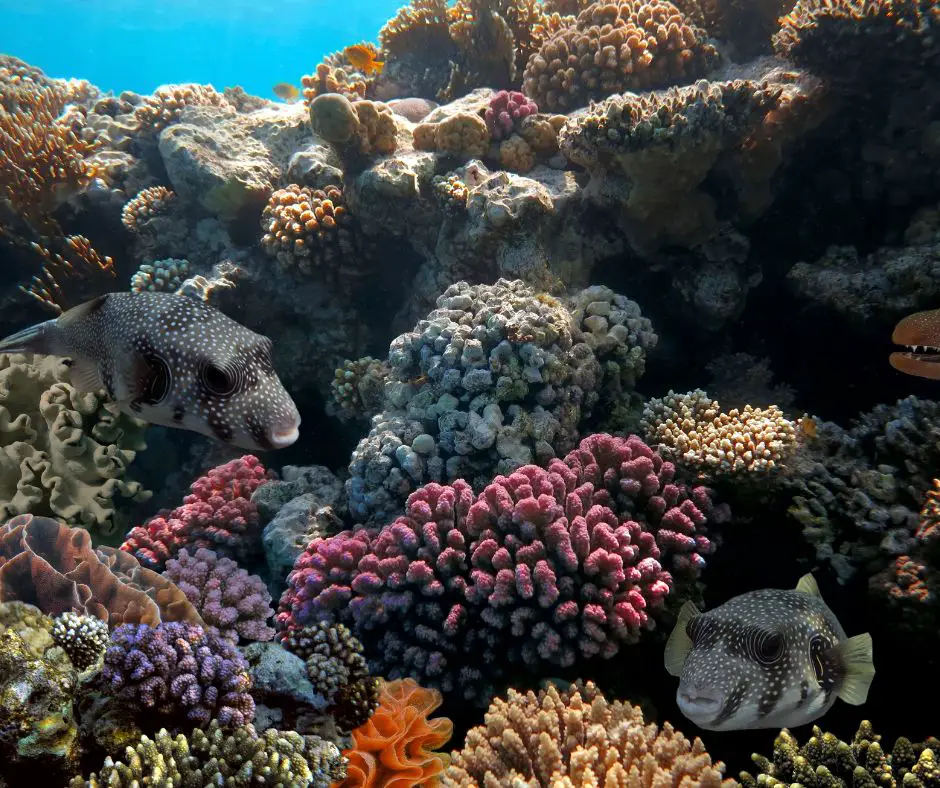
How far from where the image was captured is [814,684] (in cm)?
271

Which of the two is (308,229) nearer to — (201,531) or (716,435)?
(201,531)

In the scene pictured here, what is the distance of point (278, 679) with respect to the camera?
2840mm

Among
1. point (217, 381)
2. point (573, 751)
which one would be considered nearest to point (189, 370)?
point (217, 381)

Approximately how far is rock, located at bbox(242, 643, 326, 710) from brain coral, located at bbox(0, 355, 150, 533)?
10.7 ft

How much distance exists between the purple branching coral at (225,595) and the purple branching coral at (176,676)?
995 mm

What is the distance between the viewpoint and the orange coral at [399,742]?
269cm

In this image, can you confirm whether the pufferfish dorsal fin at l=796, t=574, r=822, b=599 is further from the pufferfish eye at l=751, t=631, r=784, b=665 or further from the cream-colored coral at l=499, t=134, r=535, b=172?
the cream-colored coral at l=499, t=134, r=535, b=172

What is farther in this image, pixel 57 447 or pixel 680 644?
pixel 57 447

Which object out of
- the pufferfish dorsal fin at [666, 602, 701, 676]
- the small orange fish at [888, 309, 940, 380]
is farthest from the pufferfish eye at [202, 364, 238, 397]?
the small orange fish at [888, 309, 940, 380]

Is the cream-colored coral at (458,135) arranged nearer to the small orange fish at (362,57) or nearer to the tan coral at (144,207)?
the small orange fish at (362,57)

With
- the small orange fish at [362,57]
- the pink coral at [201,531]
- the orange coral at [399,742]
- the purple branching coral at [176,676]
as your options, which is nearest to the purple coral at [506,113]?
the small orange fish at [362,57]

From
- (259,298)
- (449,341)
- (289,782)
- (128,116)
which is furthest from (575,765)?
(128,116)

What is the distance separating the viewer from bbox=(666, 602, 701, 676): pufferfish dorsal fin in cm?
302

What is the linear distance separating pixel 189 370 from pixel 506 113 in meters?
5.19
